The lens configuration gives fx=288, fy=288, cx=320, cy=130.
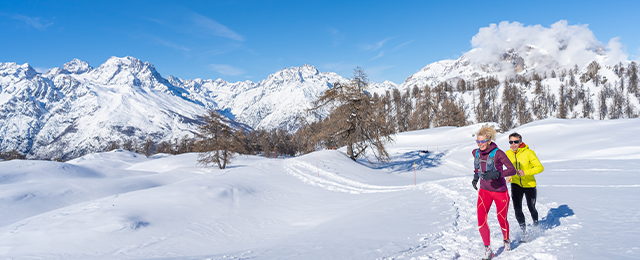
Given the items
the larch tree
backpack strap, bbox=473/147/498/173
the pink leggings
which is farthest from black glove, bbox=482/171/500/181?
the larch tree

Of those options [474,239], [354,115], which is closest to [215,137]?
[354,115]

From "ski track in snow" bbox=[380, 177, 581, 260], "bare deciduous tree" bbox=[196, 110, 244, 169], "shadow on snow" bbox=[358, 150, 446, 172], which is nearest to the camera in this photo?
"ski track in snow" bbox=[380, 177, 581, 260]

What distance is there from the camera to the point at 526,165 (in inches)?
220

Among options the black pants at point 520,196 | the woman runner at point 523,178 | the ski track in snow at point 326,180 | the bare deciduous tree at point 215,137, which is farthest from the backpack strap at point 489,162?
the bare deciduous tree at point 215,137

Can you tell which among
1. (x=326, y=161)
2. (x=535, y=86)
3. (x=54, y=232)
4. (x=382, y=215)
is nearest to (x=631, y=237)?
(x=382, y=215)

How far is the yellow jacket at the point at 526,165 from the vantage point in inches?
217

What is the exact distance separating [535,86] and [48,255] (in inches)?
8118

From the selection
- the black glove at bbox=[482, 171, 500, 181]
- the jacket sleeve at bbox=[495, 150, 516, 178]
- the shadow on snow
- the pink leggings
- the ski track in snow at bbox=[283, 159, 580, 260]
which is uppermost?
the jacket sleeve at bbox=[495, 150, 516, 178]

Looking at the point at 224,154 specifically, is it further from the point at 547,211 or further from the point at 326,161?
the point at 547,211

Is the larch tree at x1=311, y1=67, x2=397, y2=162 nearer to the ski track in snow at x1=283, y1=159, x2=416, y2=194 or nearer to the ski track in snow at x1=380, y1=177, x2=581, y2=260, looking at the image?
the ski track in snow at x1=283, y1=159, x2=416, y2=194

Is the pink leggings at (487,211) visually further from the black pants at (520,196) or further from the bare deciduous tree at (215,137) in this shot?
the bare deciduous tree at (215,137)

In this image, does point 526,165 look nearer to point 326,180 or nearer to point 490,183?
point 490,183

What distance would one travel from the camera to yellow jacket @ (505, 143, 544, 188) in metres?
5.52

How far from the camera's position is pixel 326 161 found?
21141 mm
